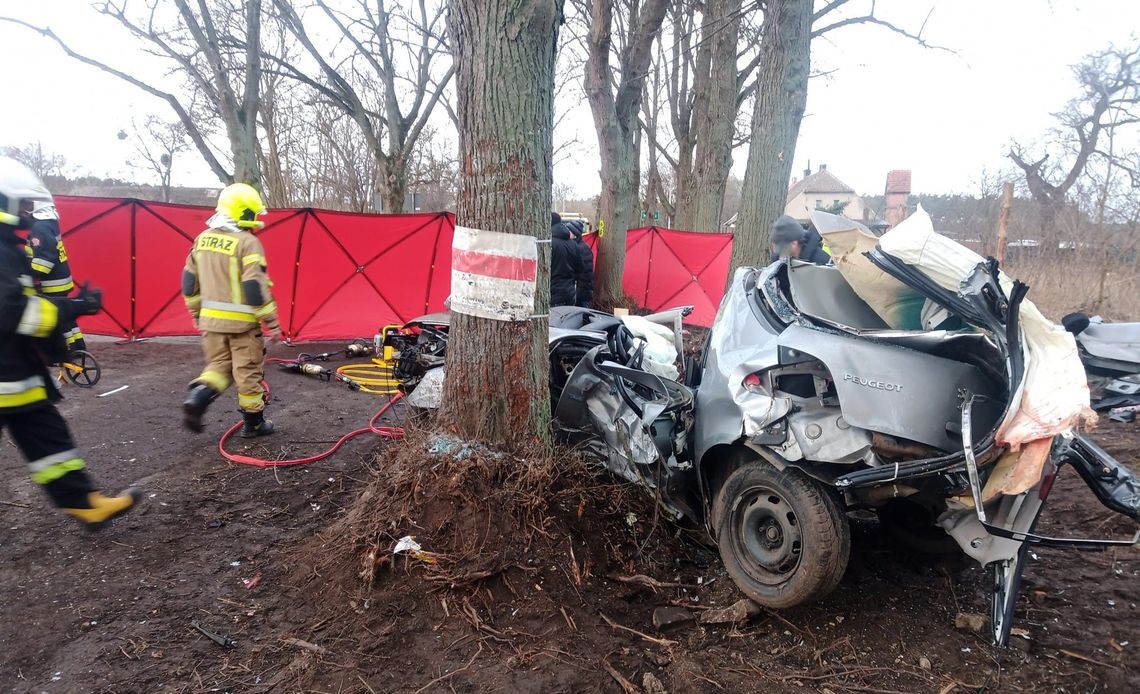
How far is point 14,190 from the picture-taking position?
3.22 m

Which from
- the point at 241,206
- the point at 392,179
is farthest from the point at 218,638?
the point at 392,179

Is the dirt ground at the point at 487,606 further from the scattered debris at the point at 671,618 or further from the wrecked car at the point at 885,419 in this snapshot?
the wrecked car at the point at 885,419

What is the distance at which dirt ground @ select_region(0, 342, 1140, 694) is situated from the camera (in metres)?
2.62

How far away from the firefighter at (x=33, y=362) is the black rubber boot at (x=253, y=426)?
1.83 meters

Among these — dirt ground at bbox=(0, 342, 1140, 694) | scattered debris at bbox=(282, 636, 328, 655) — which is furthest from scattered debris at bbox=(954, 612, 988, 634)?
scattered debris at bbox=(282, 636, 328, 655)

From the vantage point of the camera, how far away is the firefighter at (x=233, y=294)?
5.00 m

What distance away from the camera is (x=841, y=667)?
2.72m

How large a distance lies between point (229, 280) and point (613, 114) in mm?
6320

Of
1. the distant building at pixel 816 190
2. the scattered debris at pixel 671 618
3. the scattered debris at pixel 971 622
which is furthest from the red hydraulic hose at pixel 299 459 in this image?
the distant building at pixel 816 190

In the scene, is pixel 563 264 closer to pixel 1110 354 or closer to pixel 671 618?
pixel 1110 354

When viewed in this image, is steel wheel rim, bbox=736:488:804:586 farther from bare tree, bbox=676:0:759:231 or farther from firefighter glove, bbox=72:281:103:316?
bare tree, bbox=676:0:759:231

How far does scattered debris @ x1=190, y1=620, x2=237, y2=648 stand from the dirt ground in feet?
0.11

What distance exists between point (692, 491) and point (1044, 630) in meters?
1.72

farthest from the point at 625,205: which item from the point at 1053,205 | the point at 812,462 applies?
the point at 1053,205
